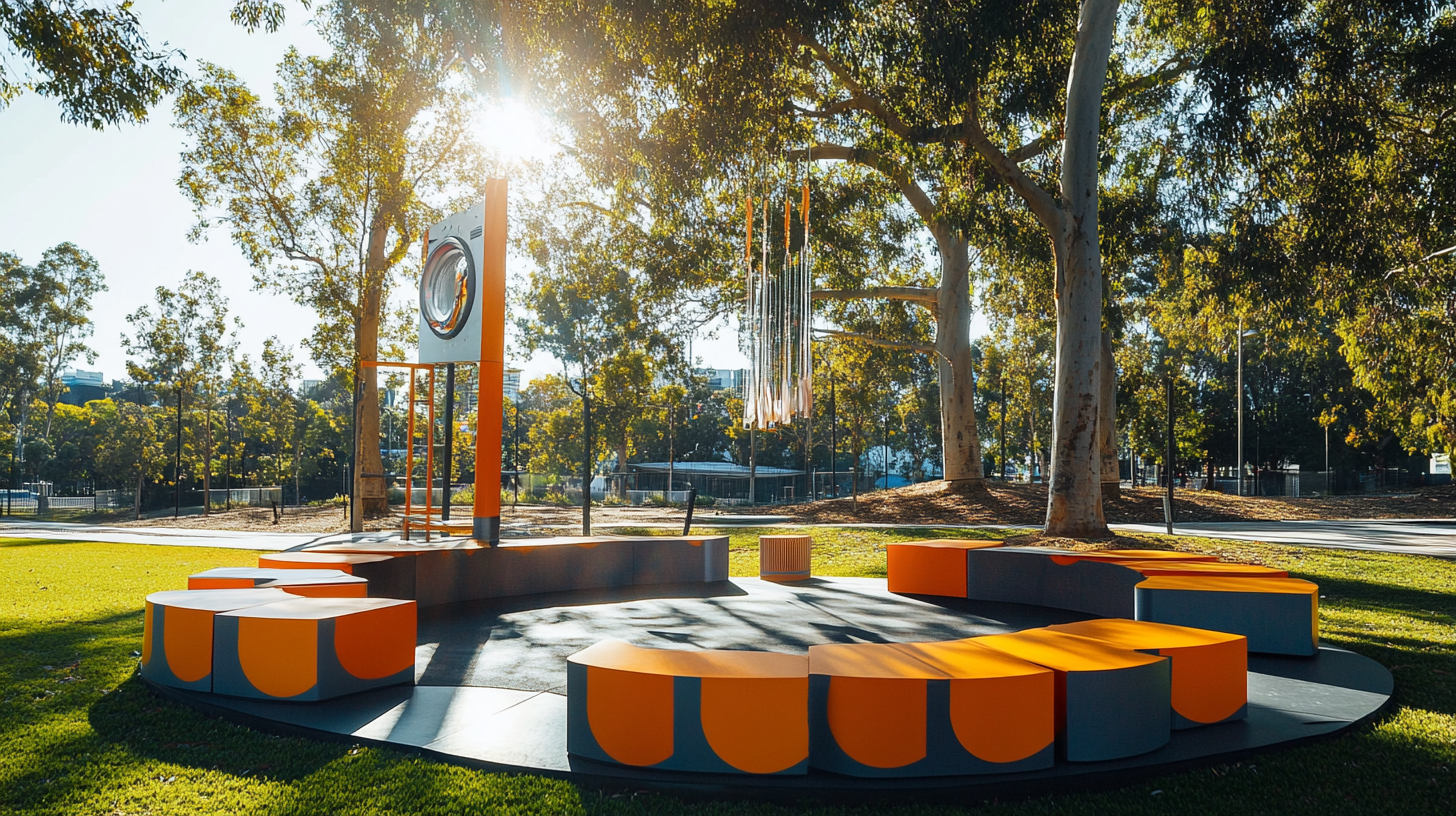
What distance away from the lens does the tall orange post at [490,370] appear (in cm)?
1132

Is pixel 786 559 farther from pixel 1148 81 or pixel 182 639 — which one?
pixel 1148 81

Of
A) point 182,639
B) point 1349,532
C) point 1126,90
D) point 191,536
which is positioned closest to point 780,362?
point 182,639

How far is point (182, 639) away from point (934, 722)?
5354mm

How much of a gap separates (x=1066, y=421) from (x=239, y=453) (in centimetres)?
4852

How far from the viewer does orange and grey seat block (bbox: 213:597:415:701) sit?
574 cm

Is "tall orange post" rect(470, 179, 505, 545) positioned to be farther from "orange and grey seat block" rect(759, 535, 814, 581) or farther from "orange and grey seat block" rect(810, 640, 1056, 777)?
"orange and grey seat block" rect(810, 640, 1056, 777)

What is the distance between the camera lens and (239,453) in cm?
4866

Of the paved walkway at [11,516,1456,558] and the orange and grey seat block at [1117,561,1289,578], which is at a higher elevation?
the orange and grey seat block at [1117,561,1289,578]

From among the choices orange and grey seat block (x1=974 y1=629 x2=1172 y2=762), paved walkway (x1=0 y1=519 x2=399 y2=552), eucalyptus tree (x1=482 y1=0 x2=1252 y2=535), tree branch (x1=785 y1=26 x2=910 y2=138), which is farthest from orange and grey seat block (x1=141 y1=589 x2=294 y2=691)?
tree branch (x1=785 y1=26 x2=910 y2=138)

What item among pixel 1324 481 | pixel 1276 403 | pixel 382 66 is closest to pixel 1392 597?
pixel 382 66

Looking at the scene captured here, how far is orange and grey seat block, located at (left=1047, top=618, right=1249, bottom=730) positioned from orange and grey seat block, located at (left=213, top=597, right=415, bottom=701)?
513 centimetres

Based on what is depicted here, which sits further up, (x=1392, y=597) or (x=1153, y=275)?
(x=1153, y=275)

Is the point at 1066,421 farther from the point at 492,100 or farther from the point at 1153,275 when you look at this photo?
the point at 1153,275

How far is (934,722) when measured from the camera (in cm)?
446
